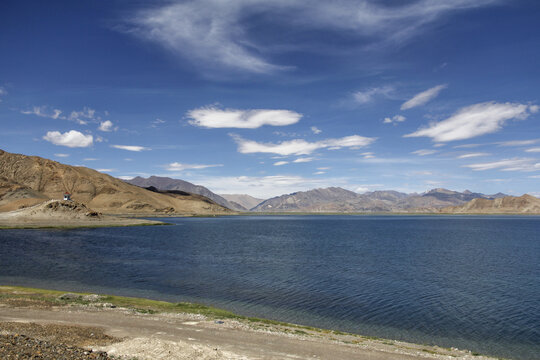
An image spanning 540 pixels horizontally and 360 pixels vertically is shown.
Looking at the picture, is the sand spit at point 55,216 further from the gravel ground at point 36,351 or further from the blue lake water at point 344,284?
the gravel ground at point 36,351

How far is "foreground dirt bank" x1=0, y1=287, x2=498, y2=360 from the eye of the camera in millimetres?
18480

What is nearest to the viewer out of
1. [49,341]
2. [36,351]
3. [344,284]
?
[36,351]

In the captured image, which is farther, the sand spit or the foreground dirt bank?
the sand spit

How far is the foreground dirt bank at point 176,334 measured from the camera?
18480 mm

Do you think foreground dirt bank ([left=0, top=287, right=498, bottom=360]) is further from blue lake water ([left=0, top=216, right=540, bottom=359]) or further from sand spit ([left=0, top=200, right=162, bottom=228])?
sand spit ([left=0, top=200, right=162, bottom=228])

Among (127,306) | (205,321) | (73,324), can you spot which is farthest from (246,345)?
(127,306)

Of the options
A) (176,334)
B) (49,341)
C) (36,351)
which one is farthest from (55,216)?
(36,351)

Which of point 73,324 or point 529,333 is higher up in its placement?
point 73,324

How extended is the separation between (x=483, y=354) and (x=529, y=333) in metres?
7.73

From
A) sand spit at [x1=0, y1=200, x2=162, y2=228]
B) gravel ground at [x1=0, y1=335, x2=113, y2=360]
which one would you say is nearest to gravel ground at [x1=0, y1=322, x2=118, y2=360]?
gravel ground at [x1=0, y1=335, x2=113, y2=360]

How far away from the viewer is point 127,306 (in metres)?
30.4

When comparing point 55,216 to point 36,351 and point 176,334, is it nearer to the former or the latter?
point 176,334

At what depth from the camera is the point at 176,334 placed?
21922mm

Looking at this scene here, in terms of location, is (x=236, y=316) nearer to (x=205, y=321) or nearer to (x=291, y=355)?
(x=205, y=321)
